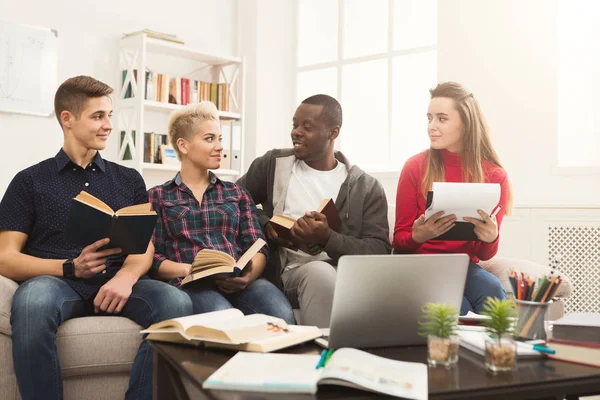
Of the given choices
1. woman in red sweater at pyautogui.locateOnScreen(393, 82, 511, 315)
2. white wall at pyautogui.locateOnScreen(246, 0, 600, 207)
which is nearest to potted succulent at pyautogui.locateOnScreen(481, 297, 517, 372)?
woman in red sweater at pyautogui.locateOnScreen(393, 82, 511, 315)

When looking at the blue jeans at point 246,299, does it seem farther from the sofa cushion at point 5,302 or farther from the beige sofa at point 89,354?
the sofa cushion at point 5,302

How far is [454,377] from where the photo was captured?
1.09m

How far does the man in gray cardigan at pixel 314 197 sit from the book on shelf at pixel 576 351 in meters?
0.97

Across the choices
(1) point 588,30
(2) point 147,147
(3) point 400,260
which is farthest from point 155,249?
(1) point 588,30

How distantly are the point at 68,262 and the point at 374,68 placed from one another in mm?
3114

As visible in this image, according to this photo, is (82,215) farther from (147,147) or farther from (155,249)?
(147,147)

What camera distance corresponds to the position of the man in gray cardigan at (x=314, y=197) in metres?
2.31

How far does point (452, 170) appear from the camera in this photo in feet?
8.20

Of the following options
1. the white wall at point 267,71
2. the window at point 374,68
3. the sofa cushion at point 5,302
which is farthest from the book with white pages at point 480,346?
the white wall at point 267,71

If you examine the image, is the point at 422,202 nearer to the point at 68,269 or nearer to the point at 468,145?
the point at 468,145

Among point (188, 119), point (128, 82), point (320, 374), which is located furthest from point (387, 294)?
point (128, 82)

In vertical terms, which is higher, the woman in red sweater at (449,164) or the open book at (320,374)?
the woman in red sweater at (449,164)

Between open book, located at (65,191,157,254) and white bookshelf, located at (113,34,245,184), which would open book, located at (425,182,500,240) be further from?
white bookshelf, located at (113,34,245,184)

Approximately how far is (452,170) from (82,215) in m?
1.41
